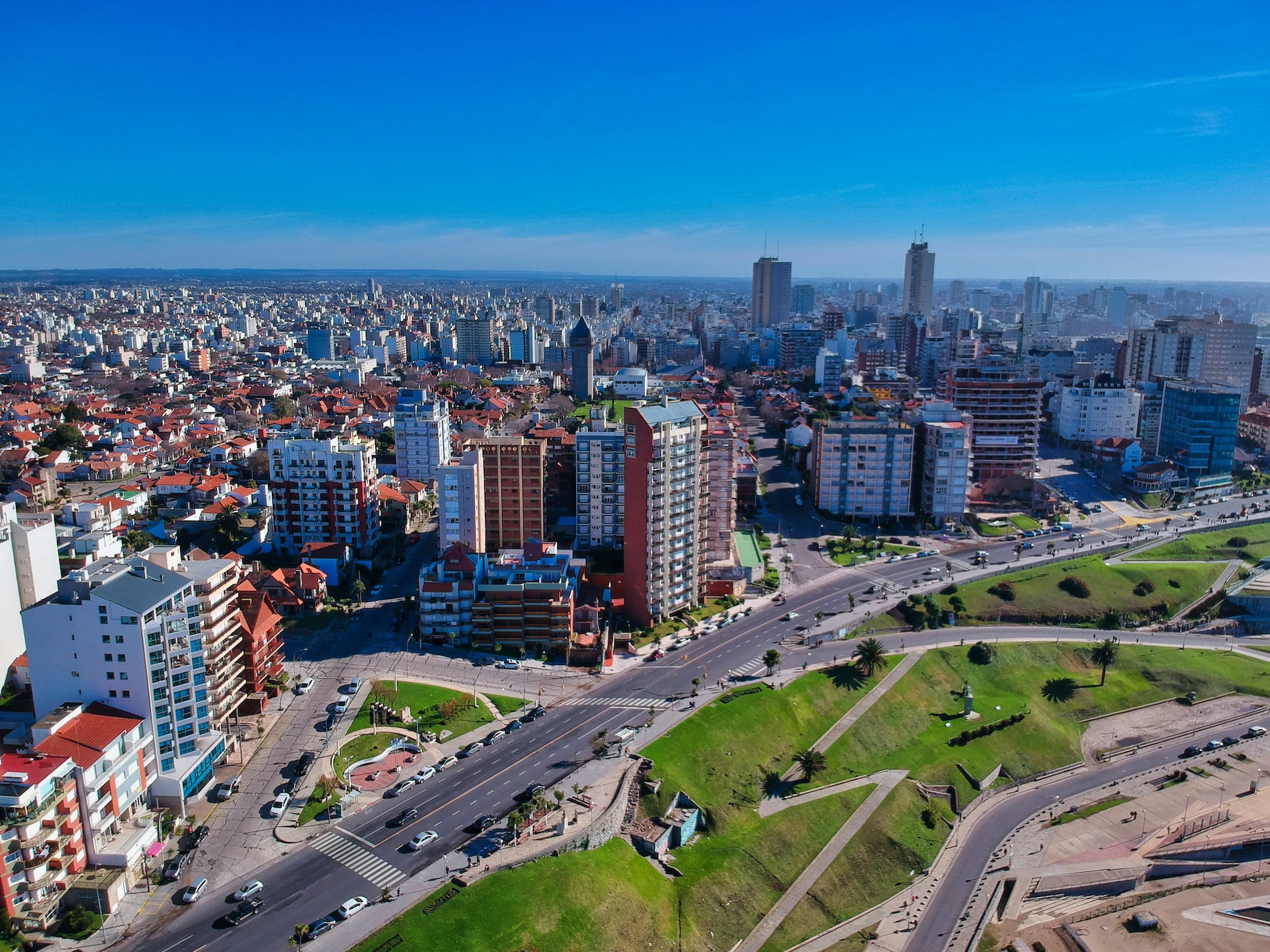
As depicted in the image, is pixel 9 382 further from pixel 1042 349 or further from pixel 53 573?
pixel 1042 349

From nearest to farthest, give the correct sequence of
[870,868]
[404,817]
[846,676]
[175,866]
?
1. [175,866]
2. [404,817]
3. [870,868]
4. [846,676]

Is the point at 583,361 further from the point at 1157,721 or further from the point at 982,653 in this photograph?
the point at 1157,721

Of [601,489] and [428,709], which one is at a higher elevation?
[601,489]

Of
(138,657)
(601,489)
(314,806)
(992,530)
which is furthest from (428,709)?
(992,530)

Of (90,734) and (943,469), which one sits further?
(943,469)

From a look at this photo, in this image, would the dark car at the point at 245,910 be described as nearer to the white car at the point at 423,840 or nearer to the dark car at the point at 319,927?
the dark car at the point at 319,927

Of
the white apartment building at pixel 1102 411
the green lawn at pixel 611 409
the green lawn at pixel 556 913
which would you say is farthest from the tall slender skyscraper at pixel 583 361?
the green lawn at pixel 556 913
